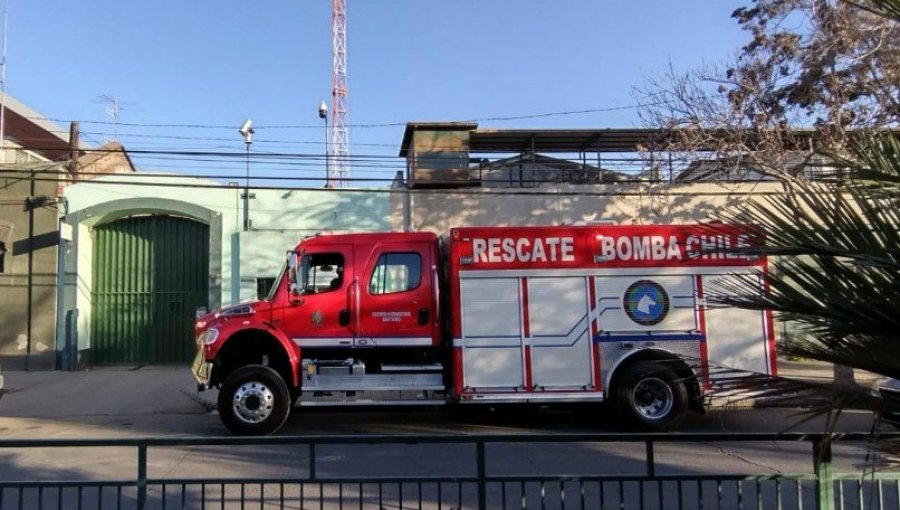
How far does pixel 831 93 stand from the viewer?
14.1 metres

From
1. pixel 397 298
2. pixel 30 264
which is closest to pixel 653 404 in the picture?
pixel 397 298

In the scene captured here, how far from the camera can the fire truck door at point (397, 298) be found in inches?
380

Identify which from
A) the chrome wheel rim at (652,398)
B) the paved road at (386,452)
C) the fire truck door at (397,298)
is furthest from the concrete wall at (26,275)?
the chrome wheel rim at (652,398)

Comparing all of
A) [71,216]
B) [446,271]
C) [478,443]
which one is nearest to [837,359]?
[478,443]

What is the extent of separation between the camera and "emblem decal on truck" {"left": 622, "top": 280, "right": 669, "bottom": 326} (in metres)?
9.55

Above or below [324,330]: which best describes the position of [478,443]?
below

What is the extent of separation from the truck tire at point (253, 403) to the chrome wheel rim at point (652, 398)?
4.81 meters

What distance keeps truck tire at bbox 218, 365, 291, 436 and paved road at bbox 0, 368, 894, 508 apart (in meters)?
0.51

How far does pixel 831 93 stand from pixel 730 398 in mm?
13875

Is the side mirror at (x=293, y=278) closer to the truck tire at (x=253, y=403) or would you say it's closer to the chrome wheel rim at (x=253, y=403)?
the truck tire at (x=253, y=403)

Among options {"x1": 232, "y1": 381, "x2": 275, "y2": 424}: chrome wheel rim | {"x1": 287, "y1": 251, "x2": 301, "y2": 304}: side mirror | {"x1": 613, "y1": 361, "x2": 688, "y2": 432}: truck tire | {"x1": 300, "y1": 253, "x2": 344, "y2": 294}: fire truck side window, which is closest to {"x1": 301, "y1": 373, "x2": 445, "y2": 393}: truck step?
{"x1": 232, "y1": 381, "x2": 275, "y2": 424}: chrome wheel rim

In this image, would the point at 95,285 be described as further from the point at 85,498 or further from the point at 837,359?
the point at 837,359

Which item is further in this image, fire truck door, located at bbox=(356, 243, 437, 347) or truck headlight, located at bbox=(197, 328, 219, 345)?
fire truck door, located at bbox=(356, 243, 437, 347)

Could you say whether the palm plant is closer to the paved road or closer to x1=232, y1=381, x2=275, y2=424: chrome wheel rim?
the paved road
